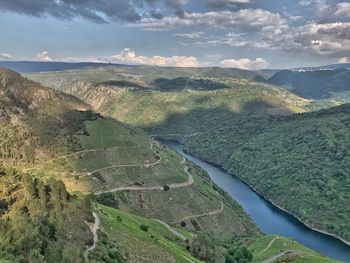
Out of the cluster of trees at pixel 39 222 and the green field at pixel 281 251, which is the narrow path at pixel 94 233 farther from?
the green field at pixel 281 251

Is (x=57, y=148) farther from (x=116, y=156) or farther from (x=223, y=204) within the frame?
(x=223, y=204)

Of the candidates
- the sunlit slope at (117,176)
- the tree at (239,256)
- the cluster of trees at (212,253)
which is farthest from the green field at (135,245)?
the sunlit slope at (117,176)

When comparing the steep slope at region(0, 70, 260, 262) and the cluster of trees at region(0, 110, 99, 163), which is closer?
the steep slope at region(0, 70, 260, 262)

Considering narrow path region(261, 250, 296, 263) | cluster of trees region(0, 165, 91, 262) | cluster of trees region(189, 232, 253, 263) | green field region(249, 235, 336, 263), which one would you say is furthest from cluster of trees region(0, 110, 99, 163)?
narrow path region(261, 250, 296, 263)

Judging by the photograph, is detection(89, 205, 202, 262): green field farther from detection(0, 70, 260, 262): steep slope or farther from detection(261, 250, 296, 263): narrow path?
detection(0, 70, 260, 262): steep slope

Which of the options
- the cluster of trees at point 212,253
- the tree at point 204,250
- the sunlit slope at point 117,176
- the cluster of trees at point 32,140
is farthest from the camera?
the cluster of trees at point 32,140

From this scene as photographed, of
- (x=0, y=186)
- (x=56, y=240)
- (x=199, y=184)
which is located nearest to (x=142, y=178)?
(x=199, y=184)

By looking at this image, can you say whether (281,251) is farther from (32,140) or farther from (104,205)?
(32,140)

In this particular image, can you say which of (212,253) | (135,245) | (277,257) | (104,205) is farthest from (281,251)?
(104,205)

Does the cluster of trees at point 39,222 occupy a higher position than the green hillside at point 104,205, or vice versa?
the cluster of trees at point 39,222

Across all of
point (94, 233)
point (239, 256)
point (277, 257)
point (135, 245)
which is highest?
point (94, 233)

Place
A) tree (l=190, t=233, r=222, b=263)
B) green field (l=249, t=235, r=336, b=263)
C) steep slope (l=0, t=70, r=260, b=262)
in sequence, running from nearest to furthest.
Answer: tree (l=190, t=233, r=222, b=263) < green field (l=249, t=235, r=336, b=263) < steep slope (l=0, t=70, r=260, b=262)
